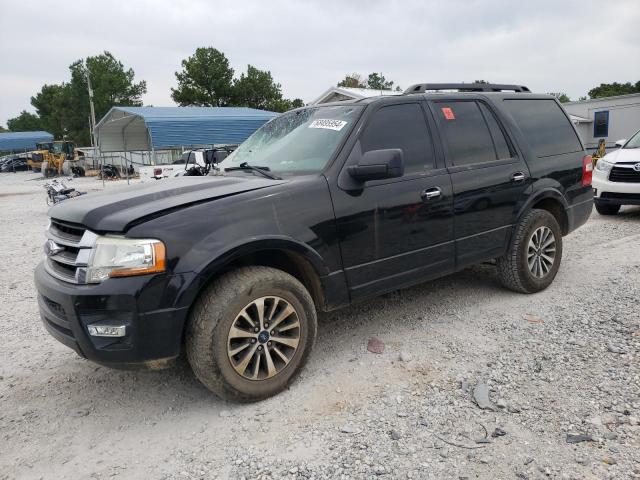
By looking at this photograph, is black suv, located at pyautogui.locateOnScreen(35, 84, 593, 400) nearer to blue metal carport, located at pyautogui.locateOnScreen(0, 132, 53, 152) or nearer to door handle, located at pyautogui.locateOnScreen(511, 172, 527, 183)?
door handle, located at pyautogui.locateOnScreen(511, 172, 527, 183)

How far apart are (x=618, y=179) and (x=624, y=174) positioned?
0.42 ft

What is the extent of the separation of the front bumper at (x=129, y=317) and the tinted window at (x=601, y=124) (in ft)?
90.0

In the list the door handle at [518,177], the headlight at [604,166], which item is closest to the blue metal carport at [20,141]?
the headlight at [604,166]

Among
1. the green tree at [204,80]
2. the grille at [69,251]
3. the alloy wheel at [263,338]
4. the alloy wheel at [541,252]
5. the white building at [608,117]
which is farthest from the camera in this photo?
the green tree at [204,80]

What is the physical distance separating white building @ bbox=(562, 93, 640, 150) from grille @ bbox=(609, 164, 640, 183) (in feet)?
52.4

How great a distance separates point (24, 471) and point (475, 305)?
3.63 metres

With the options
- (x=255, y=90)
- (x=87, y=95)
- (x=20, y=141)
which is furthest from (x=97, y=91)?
(x=255, y=90)

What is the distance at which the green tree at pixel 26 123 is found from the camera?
84875mm

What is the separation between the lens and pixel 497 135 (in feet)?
14.3

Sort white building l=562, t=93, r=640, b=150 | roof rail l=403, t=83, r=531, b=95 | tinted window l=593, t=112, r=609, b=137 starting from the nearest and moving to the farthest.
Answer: roof rail l=403, t=83, r=531, b=95
white building l=562, t=93, r=640, b=150
tinted window l=593, t=112, r=609, b=137

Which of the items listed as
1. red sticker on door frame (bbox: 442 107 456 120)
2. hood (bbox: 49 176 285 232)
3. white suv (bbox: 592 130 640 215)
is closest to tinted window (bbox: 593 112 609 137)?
white suv (bbox: 592 130 640 215)

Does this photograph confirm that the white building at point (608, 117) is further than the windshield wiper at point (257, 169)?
Yes

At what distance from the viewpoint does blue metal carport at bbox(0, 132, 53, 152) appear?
5803cm

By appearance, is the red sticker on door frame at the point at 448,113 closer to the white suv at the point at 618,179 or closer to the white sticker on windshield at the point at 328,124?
the white sticker on windshield at the point at 328,124
